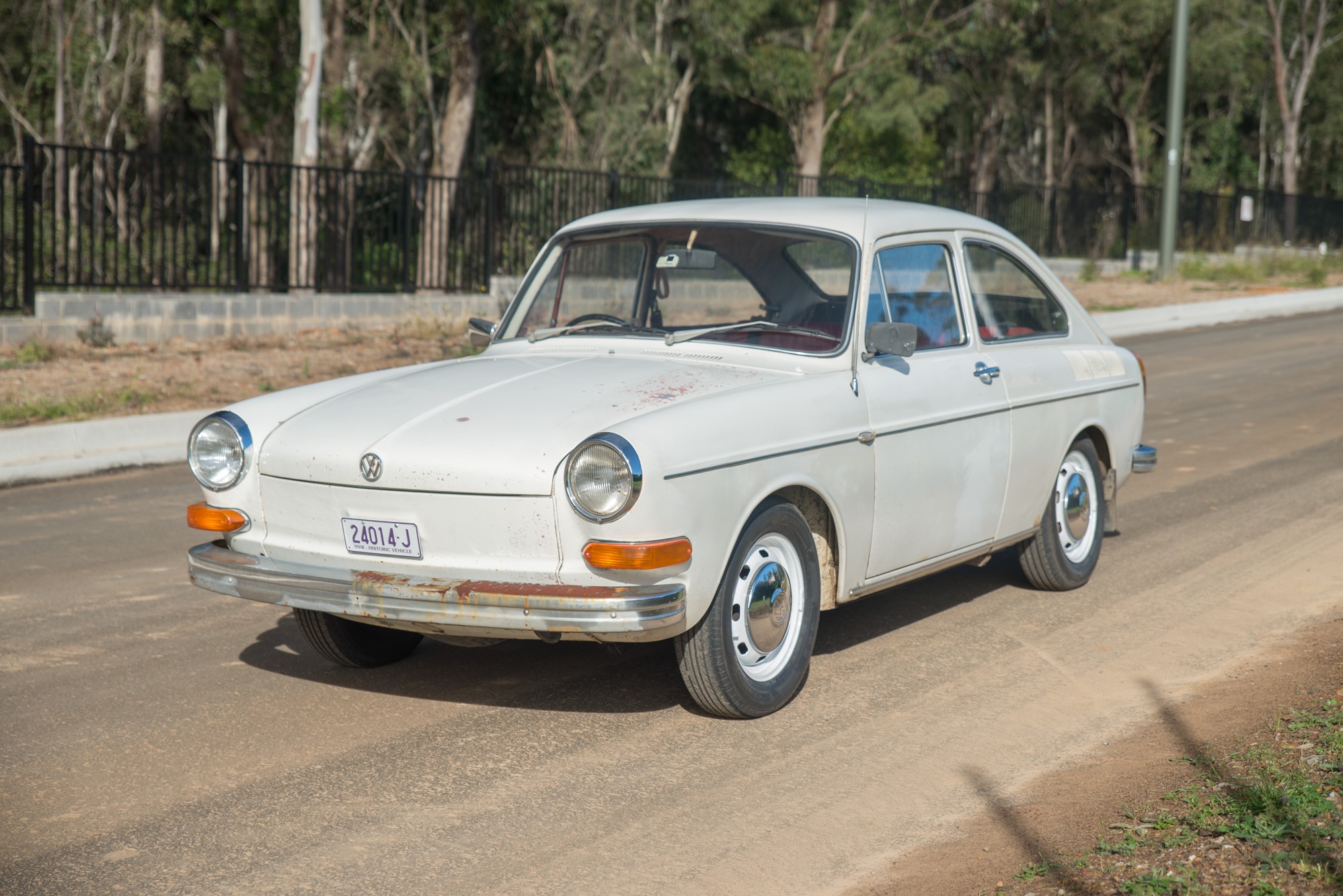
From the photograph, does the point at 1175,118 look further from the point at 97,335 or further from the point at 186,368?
the point at 97,335

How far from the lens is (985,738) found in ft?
15.1

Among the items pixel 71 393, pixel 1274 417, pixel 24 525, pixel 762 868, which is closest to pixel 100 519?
pixel 24 525

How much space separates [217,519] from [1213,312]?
21.6 m

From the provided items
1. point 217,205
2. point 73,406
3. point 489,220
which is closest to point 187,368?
point 73,406

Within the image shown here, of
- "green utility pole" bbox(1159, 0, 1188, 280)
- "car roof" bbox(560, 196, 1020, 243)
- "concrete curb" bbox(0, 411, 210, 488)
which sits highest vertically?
"green utility pole" bbox(1159, 0, 1188, 280)

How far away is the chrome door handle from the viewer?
226 inches

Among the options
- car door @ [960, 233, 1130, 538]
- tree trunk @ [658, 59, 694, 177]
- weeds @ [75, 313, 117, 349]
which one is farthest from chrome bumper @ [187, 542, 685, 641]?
tree trunk @ [658, 59, 694, 177]

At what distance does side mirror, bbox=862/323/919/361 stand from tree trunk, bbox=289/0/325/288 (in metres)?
14.0

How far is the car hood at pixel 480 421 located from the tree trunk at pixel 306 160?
13.7m

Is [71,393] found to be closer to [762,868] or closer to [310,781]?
[310,781]

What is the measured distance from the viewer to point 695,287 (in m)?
5.66

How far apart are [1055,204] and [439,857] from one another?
3032 centimetres

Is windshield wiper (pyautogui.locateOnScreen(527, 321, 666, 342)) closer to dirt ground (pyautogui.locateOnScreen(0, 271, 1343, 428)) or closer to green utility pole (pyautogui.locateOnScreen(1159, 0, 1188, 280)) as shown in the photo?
dirt ground (pyautogui.locateOnScreen(0, 271, 1343, 428))

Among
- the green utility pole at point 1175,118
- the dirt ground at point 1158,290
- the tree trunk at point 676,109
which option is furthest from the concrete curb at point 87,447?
the tree trunk at point 676,109
